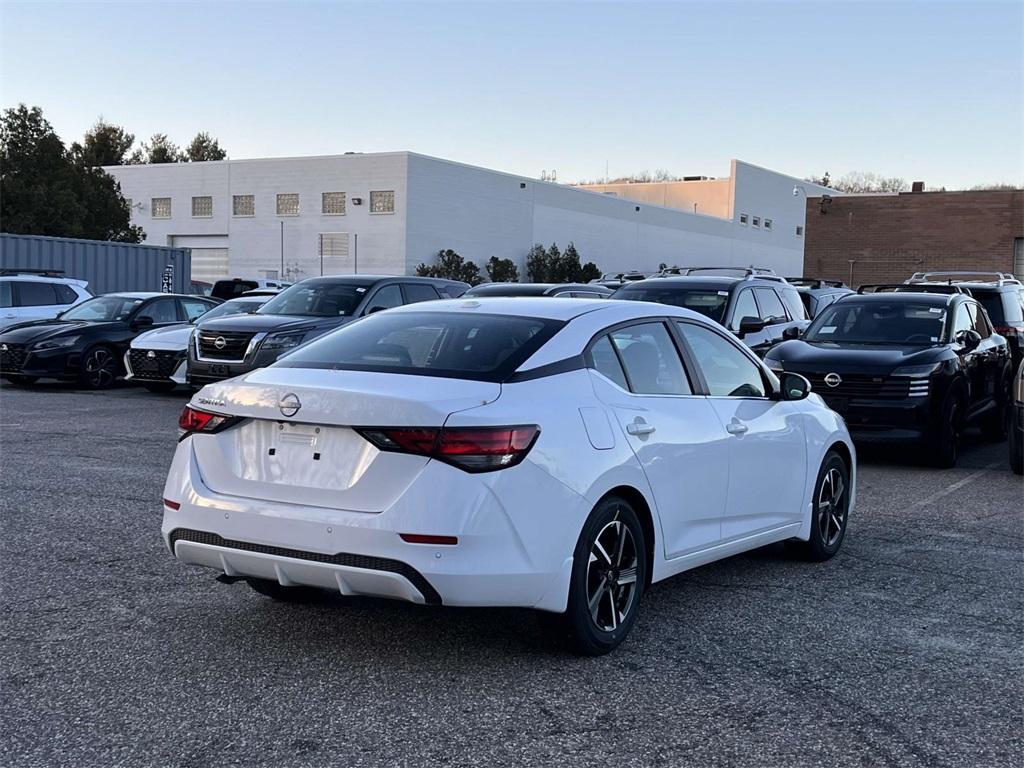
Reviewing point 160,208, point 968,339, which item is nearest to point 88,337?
point 968,339

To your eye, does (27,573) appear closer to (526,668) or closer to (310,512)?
(310,512)

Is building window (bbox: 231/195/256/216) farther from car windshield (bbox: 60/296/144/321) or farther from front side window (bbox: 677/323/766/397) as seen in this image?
front side window (bbox: 677/323/766/397)

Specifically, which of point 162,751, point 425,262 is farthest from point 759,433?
point 425,262

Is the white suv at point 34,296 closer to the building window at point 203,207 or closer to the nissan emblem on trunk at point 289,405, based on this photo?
the nissan emblem on trunk at point 289,405

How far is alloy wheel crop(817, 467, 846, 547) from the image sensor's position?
7.44m

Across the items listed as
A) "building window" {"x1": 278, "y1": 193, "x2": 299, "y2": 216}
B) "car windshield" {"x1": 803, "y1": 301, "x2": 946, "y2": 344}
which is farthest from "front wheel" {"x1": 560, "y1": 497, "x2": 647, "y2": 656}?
"building window" {"x1": 278, "y1": 193, "x2": 299, "y2": 216}

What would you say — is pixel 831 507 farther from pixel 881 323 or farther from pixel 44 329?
pixel 44 329

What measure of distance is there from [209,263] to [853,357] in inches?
2045

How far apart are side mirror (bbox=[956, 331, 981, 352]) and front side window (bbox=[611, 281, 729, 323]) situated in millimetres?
2864

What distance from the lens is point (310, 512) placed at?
15.9ft

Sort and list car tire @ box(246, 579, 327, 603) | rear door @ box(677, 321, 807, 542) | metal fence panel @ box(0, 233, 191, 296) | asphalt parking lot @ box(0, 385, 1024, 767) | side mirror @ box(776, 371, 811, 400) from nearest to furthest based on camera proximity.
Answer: asphalt parking lot @ box(0, 385, 1024, 767) < car tire @ box(246, 579, 327, 603) < rear door @ box(677, 321, 807, 542) < side mirror @ box(776, 371, 811, 400) < metal fence panel @ box(0, 233, 191, 296)

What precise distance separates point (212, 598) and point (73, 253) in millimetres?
25787

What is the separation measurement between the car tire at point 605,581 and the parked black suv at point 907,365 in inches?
268

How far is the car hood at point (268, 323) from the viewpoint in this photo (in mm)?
15680
